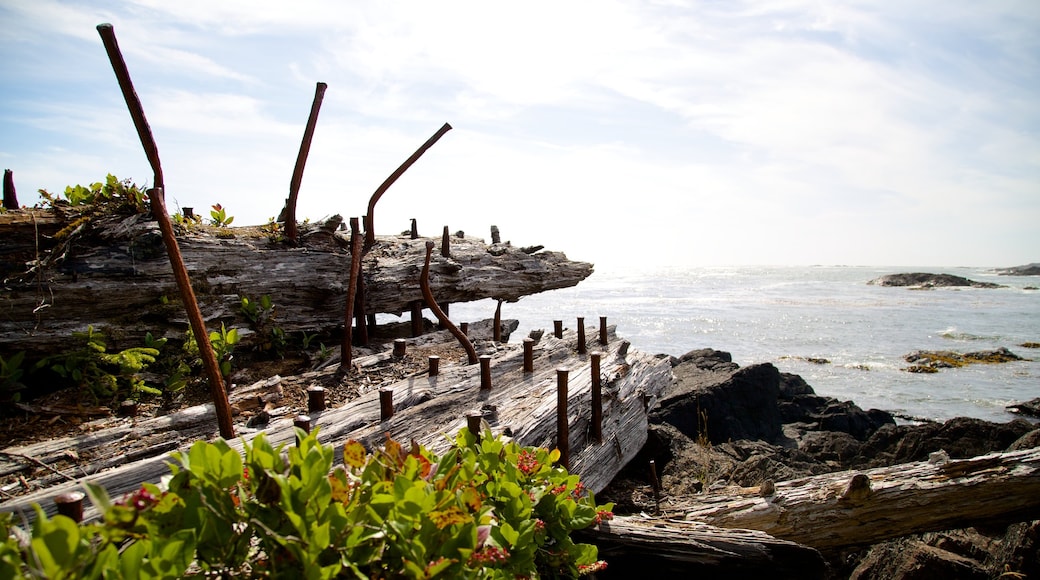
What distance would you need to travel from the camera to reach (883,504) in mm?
5227

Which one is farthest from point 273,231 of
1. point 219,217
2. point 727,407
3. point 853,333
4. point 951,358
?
point 853,333

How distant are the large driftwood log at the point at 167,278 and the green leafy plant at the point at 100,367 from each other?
0.13 meters

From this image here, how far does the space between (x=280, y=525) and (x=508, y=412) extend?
3.45 meters

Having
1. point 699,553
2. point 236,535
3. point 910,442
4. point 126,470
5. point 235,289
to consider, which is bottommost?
point 910,442

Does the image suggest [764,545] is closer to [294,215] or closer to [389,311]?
[389,311]

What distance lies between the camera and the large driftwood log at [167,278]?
4641 mm

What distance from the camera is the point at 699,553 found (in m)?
4.30

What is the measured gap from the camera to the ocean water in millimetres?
16391

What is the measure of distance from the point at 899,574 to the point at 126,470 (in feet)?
19.8

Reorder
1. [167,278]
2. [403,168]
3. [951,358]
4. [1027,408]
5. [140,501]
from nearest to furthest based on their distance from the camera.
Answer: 1. [140,501]
2. [167,278]
3. [403,168]
4. [1027,408]
5. [951,358]

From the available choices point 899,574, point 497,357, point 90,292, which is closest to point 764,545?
point 899,574

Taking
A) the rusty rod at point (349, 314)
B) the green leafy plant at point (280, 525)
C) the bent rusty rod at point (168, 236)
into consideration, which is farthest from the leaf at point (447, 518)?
the rusty rod at point (349, 314)

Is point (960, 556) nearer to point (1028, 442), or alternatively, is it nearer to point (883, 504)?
point (883, 504)

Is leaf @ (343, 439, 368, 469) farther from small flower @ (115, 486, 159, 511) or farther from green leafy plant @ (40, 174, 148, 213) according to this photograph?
green leafy plant @ (40, 174, 148, 213)
